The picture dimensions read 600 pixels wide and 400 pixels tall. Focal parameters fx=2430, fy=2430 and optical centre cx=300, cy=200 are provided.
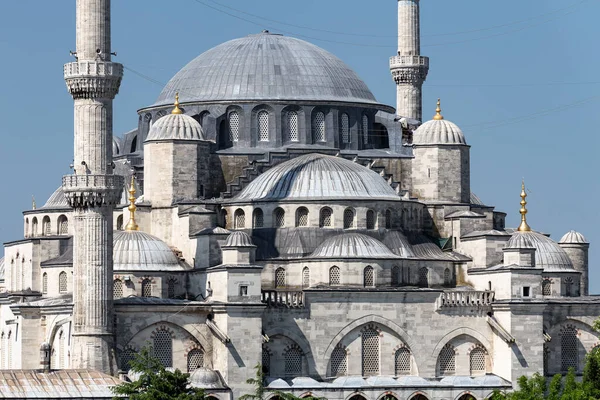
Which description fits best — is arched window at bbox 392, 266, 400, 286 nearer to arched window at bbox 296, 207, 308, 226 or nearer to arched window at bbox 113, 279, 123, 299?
arched window at bbox 296, 207, 308, 226

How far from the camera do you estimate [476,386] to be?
86.2m

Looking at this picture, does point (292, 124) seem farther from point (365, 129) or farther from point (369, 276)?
point (369, 276)

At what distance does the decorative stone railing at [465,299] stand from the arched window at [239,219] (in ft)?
26.9

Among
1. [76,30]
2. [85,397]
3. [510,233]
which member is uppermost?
[76,30]

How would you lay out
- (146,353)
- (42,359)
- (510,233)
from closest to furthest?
(146,353) < (42,359) < (510,233)

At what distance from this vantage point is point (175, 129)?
9244 cm

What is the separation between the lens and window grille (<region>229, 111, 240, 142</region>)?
314ft

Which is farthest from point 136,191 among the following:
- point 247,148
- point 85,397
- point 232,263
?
point 85,397

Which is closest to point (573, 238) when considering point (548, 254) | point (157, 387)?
point (548, 254)

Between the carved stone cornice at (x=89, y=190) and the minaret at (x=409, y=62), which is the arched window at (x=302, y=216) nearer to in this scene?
the carved stone cornice at (x=89, y=190)

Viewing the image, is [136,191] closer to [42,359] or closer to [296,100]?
[296,100]

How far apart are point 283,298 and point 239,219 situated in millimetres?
5594

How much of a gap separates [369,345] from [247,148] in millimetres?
11589

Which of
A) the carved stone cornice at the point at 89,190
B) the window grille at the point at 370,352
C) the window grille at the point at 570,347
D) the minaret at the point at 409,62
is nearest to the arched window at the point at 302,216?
the window grille at the point at 370,352
